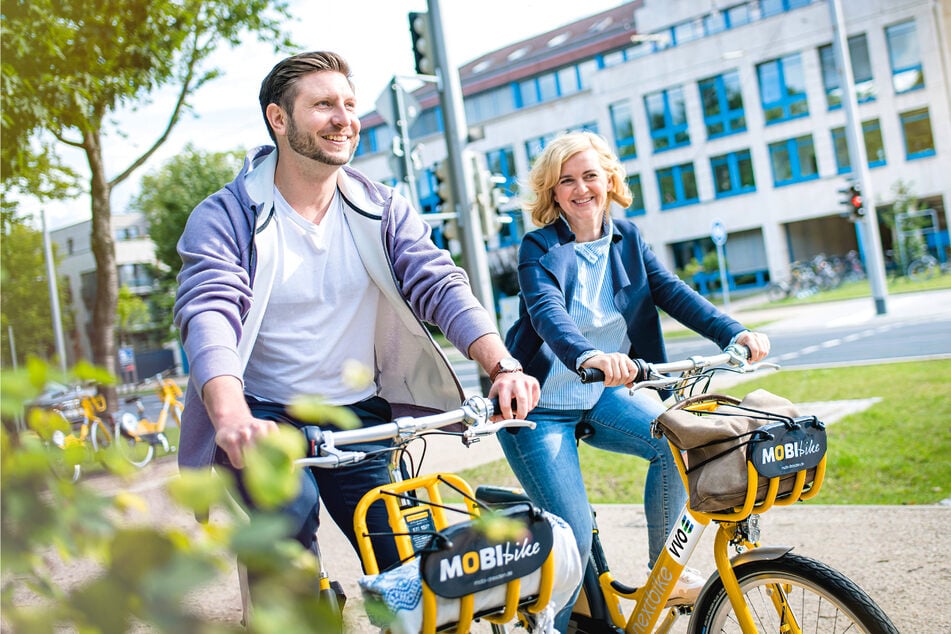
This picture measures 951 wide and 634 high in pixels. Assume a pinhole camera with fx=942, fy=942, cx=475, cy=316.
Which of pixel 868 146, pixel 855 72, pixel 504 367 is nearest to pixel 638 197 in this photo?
pixel 868 146

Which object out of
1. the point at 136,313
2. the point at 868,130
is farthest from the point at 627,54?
A: the point at 136,313

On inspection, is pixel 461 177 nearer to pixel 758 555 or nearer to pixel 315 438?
pixel 758 555

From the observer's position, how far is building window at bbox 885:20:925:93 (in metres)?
31.1

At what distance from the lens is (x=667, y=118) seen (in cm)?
3700

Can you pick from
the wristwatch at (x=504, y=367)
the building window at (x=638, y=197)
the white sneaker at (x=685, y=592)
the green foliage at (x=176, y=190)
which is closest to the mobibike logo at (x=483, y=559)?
the wristwatch at (x=504, y=367)

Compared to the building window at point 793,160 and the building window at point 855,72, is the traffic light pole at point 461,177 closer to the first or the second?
the building window at point 855,72

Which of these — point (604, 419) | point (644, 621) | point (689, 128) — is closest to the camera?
point (644, 621)

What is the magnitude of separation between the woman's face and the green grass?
3.08 metres

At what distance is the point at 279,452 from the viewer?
0.79 meters

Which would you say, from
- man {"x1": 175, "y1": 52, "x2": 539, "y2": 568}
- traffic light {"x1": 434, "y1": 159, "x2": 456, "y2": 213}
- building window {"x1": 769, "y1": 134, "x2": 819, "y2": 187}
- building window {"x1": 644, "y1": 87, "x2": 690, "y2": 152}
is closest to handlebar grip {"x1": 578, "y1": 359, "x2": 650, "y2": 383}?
man {"x1": 175, "y1": 52, "x2": 539, "y2": 568}

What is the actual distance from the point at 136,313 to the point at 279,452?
3303cm

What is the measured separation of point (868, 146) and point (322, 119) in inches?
1333

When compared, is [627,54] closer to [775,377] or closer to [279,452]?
[775,377]

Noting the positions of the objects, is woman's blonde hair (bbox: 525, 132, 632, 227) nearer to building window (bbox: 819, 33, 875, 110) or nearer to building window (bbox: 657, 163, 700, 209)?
building window (bbox: 819, 33, 875, 110)
